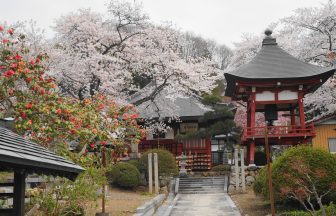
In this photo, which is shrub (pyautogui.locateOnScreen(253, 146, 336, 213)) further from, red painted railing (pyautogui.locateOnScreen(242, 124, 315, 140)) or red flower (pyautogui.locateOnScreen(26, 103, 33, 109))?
red painted railing (pyautogui.locateOnScreen(242, 124, 315, 140))

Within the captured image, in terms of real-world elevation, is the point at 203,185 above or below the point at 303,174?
below

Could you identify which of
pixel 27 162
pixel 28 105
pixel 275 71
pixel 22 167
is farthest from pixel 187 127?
pixel 27 162

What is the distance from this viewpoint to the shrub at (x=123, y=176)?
20016 mm

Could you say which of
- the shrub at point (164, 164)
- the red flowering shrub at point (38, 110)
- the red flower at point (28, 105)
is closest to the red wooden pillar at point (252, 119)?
the shrub at point (164, 164)

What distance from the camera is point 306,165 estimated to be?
39.4 ft

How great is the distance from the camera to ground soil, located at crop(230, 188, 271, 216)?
14.0 m

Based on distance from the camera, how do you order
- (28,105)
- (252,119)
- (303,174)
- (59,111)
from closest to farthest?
(28,105) < (59,111) < (303,174) < (252,119)

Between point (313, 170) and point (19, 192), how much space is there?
943 centimetres

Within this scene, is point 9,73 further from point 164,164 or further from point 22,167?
point 164,164

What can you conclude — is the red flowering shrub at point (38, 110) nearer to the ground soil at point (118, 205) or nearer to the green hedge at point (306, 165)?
the ground soil at point (118, 205)

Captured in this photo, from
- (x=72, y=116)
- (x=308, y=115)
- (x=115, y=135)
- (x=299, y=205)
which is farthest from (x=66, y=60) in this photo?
(x=308, y=115)

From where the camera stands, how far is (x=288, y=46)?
29.0 meters

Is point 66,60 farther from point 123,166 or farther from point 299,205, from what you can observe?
point 299,205

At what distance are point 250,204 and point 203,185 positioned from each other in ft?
21.3
